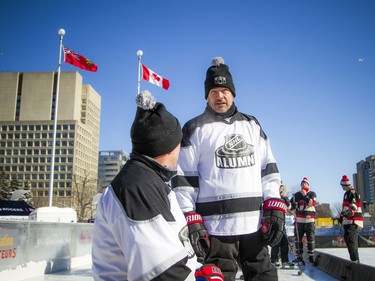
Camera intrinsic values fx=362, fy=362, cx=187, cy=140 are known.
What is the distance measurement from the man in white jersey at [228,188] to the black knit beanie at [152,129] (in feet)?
3.33

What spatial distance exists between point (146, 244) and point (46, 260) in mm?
7368

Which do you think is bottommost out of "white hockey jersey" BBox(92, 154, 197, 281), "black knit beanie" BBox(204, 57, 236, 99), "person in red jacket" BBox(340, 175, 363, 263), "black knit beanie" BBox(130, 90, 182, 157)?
"person in red jacket" BBox(340, 175, 363, 263)

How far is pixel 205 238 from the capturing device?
259 cm

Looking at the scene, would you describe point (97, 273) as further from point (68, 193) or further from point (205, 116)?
point (68, 193)

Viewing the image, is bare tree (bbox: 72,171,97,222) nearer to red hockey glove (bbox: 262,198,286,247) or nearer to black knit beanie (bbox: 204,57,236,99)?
black knit beanie (bbox: 204,57,236,99)

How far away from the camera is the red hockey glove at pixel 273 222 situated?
8.70 feet

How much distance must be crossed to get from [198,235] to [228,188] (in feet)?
1.38

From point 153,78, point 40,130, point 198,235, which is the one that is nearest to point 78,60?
point 153,78

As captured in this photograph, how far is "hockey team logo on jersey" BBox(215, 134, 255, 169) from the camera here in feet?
9.17

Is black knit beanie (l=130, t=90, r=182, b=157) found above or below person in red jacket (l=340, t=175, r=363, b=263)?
above

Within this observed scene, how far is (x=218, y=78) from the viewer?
3.02 meters

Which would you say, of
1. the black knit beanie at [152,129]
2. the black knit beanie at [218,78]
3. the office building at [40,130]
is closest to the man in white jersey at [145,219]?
the black knit beanie at [152,129]

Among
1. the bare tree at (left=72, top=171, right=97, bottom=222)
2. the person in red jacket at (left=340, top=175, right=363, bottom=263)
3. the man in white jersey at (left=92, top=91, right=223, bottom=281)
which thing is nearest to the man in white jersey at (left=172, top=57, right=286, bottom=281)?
the man in white jersey at (left=92, top=91, right=223, bottom=281)

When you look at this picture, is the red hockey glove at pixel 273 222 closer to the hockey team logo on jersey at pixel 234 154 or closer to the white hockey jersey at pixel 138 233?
the hockey team logo on jersey at pixel 234 154
